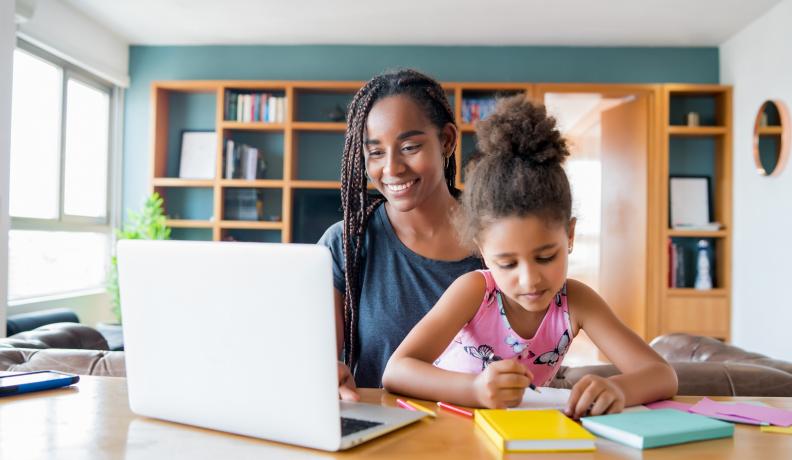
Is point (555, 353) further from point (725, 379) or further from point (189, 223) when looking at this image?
point (189, 223)

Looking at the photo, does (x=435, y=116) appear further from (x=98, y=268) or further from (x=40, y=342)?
(x=98, y=268)

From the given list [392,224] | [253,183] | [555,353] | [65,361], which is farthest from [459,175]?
[555,353]

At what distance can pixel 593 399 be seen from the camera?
932 mm

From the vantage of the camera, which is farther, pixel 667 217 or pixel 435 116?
pixel 667 217

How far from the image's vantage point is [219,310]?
2.73 ft

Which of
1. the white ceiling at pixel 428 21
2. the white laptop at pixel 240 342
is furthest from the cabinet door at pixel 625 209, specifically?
the white laptop at pixel 240 342

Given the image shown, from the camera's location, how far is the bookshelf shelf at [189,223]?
5400 millimetres

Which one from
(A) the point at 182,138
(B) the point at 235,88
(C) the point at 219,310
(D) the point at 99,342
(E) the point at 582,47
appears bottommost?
(D) the point at 99,342

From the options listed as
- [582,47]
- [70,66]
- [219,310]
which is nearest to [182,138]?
[70,66]

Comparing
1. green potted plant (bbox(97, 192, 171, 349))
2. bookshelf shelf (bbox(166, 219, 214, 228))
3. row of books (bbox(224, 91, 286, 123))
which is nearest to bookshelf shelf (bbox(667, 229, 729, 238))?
row of books (bbox(224, 91, 286, 123))

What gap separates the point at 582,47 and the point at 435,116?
4.34 meters

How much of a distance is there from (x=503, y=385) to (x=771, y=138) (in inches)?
175

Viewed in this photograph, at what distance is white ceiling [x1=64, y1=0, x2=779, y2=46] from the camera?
4.60 m

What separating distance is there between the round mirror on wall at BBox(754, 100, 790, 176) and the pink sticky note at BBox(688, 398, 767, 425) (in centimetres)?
396
